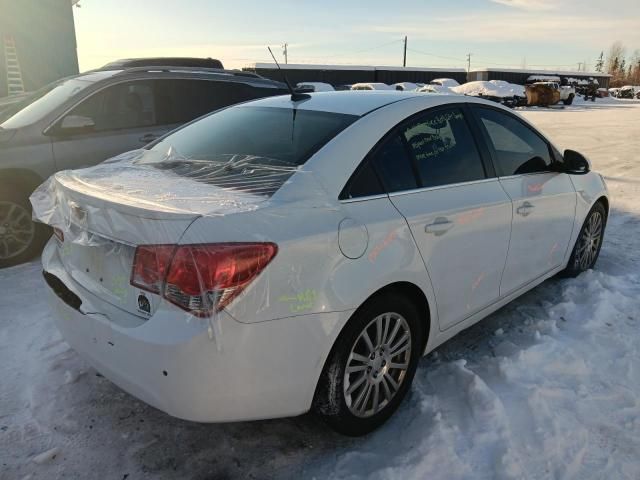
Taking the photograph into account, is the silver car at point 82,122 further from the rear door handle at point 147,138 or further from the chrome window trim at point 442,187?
the chrome window trim at point 442,187

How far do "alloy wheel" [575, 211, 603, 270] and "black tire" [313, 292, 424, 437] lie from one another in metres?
2.32

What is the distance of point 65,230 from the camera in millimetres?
2518

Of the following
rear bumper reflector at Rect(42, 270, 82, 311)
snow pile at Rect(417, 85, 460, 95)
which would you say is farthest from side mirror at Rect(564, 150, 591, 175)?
rear bumper reflector at Rect(42, 270, 82, 311)

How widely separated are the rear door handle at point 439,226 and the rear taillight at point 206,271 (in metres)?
1.00

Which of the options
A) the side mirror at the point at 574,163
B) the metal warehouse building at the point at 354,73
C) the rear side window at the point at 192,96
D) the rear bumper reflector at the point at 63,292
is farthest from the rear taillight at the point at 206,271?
the metal warehouse building at the point at 354,73

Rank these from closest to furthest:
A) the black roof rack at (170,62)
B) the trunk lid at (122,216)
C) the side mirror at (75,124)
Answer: the trunk lid at (122,216) < the side mirror at (75,124) < the black roof rack at (170,62)

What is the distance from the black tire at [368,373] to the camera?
2309 mm

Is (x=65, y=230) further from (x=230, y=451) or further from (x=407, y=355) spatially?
(x=407, y=355)

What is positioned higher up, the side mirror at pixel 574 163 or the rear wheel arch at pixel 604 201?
the side mirror at pixel 574 163

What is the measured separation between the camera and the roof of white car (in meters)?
2.88

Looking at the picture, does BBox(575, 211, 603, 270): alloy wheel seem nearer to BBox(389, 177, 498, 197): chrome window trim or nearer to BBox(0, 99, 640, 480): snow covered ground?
BBox(0, 99, 640, 480): snow covered ground

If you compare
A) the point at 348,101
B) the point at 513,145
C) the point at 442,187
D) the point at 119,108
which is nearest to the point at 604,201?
the point at 513,145

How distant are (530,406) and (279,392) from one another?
1391 mm

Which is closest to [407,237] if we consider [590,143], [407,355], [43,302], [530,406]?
[407,355]
